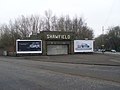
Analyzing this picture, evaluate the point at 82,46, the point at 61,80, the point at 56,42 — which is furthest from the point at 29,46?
the point at 61,80

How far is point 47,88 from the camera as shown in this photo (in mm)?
12773

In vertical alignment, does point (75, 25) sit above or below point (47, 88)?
above

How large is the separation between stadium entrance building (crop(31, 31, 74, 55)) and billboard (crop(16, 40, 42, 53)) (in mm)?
1309

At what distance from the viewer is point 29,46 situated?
75188mm

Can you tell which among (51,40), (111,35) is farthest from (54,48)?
(111,35)

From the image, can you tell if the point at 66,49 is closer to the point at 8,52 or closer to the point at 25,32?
the point at 8,52

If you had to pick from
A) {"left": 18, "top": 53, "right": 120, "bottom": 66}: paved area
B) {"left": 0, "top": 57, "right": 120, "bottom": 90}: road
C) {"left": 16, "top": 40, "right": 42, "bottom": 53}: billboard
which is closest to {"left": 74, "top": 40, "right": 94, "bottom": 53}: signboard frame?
{"left": 16, "top": 40, "right": 42, "bottom": 53}: billboard

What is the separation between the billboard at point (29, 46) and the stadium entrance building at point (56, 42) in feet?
4.30

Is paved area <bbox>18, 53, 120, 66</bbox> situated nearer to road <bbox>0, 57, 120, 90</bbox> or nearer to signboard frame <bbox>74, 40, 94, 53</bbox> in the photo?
road <bbox>0, 57, 120, 90</bbox>

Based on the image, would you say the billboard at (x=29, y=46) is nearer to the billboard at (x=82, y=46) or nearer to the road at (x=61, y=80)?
the billboard at (x=82, y=46)

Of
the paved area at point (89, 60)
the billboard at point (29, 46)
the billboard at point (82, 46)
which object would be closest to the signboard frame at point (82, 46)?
the billboard at point (82, 46)

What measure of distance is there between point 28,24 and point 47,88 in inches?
3923

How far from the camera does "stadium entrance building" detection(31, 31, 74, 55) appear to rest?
7606 centimetres

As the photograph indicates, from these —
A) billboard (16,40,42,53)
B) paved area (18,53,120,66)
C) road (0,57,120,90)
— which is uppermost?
billboard (16,40,42,53)
